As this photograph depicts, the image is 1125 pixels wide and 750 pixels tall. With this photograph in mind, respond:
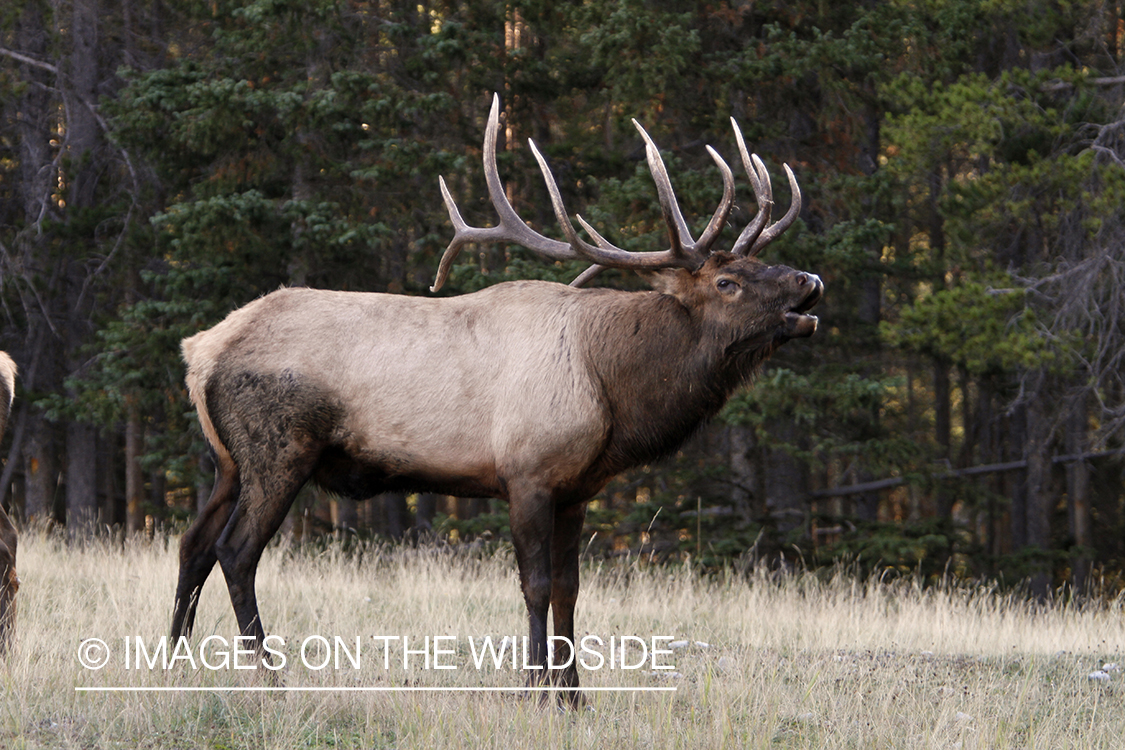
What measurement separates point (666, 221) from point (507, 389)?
109 cm

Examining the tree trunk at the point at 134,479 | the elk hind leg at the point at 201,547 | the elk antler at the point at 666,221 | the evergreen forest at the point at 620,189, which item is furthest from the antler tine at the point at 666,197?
the tree trunk at the point at 134,479

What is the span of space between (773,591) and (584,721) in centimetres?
599

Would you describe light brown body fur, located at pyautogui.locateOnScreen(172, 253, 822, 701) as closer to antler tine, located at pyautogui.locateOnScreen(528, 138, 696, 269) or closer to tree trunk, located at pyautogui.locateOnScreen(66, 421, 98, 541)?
antler tine, located at pyautogui.locateOnScreen(528, 138, 696, 269)

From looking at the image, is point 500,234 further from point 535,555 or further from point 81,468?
point 81,468

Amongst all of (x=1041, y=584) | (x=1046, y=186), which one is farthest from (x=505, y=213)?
(x=1041, y=584)

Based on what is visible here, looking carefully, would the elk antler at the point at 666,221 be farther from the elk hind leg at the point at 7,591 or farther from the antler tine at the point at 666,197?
the elk hind leg at the point at 7,591

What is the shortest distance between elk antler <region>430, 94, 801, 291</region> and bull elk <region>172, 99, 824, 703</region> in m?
0.02

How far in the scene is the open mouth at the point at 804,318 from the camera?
5203 mm

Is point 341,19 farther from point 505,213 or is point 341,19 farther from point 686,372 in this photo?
point 686,372

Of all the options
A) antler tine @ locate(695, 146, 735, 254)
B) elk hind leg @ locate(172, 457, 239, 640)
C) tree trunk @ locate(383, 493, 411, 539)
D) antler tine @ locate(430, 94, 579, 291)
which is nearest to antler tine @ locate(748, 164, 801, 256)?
antler tine @ locate(695, 146, 735, 254)

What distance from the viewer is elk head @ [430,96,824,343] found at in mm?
5328

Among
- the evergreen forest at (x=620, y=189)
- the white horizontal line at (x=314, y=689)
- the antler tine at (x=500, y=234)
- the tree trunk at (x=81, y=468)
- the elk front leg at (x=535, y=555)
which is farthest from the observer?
the tree trunk at (x=81, y=468)

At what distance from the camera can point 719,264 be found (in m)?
5.55

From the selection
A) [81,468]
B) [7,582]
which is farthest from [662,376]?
[81,468]
